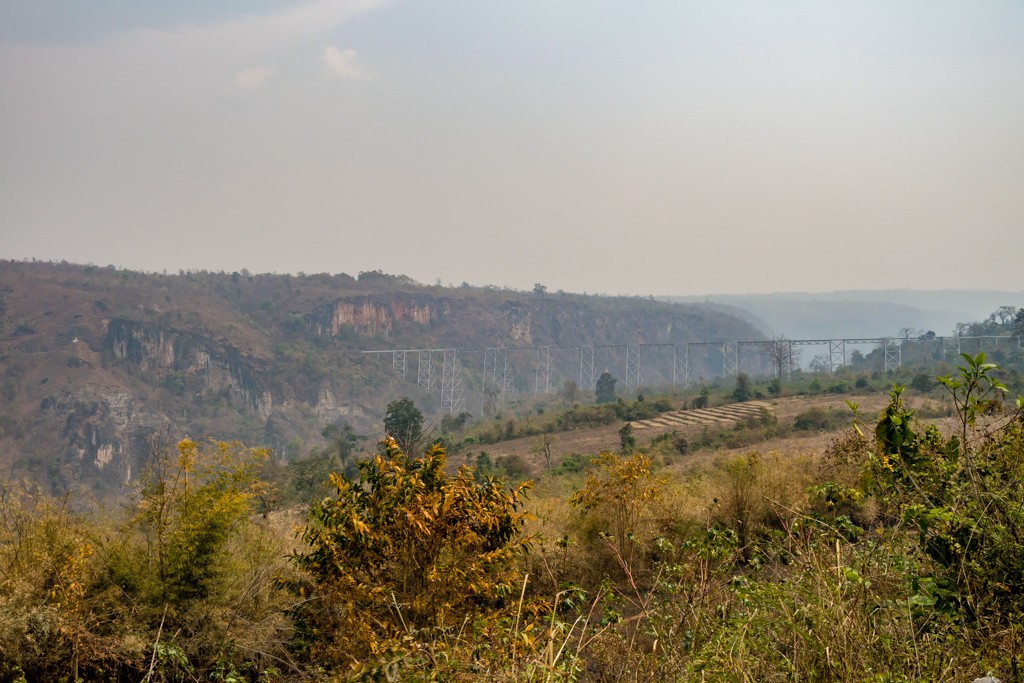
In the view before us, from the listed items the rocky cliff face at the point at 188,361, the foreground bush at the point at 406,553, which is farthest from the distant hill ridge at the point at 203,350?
the foreground bush at the point at 406,553

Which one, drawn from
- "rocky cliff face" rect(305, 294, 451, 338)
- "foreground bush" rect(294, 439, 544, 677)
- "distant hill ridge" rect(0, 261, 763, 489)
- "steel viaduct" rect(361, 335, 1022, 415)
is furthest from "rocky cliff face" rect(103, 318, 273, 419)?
"foreground bush" rect(294, 439, 544, 677)

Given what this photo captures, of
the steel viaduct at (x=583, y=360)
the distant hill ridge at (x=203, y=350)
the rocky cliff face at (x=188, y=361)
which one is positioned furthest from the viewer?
the rocky cliff face at (x=188, y=361)

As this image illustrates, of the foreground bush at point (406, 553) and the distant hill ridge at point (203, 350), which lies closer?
the foreground bush at point (406, 553)

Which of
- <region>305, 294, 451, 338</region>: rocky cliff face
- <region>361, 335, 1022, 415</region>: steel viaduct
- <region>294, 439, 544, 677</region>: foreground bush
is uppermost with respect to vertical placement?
<region>305, 294, 451, 338</region>: rocky cliff face

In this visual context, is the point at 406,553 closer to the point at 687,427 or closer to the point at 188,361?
the point at 687,427

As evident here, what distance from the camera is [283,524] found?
321 inches

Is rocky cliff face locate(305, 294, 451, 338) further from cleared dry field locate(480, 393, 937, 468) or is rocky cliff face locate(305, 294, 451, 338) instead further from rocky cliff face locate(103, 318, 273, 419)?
cleared dry field locate(480, 393, 937, 468)

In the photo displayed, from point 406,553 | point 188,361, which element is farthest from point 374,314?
point 406,553

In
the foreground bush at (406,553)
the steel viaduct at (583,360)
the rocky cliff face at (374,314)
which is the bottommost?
the steel viaduct at (583,360)

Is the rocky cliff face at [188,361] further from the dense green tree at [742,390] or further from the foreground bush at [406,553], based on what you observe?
the foreground bush at [406,553]

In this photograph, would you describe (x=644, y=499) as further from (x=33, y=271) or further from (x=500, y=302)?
(x=500, y=302)

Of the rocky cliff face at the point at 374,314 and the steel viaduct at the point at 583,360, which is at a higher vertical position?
the rocky cliff face at the point at 374,314

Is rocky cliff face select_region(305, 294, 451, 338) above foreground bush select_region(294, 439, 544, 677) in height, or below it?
above

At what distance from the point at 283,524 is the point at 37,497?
7.81ft
